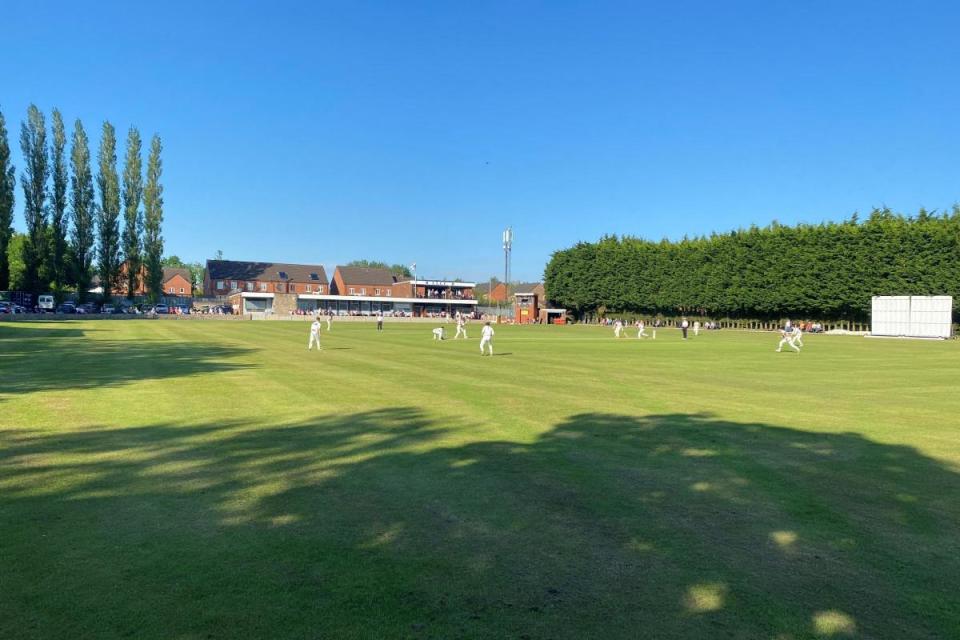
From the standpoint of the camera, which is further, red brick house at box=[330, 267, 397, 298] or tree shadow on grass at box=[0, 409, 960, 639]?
red brick house at box=[330, 267, 397, 298]

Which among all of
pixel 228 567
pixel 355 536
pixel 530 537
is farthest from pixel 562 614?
pixel 228 567

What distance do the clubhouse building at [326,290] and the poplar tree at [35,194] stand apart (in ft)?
97.0

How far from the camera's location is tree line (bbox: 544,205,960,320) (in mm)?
55531

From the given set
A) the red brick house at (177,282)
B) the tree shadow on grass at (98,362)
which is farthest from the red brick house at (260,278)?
the tree shadow on grass at (98,362)

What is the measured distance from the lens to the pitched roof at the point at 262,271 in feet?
383

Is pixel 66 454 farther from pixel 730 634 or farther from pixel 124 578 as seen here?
pixel 730 634

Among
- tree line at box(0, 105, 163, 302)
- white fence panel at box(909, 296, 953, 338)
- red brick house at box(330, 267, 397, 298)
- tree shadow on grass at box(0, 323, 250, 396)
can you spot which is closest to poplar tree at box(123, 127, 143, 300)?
tree line at box(0, 105, 163, 302)

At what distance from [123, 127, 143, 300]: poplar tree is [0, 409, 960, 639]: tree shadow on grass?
8431cm

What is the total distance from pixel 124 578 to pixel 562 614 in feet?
10.7

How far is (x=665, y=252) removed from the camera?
7694cm

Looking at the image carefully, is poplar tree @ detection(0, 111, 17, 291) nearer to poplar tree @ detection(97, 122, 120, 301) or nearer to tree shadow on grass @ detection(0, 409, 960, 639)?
poplar tree @ detection(97, 122, 120, 301)

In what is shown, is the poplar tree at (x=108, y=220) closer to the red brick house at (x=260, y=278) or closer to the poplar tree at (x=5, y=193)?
the poplar tree at (x=5, y=193)

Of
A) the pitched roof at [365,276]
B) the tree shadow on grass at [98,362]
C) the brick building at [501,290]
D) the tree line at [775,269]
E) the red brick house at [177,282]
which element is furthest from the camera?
the brick building at [501,290]

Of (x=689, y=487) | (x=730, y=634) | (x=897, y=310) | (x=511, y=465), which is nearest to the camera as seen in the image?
(x=730, y=634)
